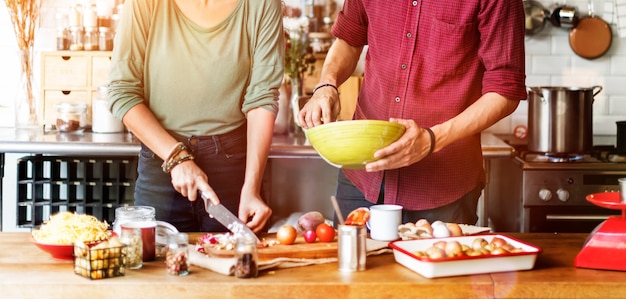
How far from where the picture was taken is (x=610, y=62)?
495cm

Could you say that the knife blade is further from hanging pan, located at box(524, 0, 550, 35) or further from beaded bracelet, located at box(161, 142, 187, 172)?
hanging pan, located at box(524, 0, 550, 35)

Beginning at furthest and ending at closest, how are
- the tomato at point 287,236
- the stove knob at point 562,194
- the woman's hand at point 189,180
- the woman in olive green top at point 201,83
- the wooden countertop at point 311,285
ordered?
1. the stove knob at point 562,194
2. the woman in olive green top at point 201,83
3. the woman's hand at point 189,180
4. the tomato at point 287,236
5. the wooden countertop at point 311,285

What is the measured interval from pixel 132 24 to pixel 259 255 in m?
1.03

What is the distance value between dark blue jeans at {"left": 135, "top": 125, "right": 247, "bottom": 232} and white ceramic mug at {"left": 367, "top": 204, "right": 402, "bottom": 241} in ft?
2.05

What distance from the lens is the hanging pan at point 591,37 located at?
4.89 m

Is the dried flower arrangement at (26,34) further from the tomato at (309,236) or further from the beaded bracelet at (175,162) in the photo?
the tomato at (309,236)

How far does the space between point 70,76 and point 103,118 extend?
1.31 ft

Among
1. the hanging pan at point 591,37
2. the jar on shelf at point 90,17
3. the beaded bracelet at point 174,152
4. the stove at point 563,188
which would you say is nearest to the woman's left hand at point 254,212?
the beaded bracelet at point 174,152

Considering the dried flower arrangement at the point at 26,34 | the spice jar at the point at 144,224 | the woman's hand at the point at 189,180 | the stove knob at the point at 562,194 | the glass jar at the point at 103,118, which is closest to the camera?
the spice jar at the point at 144,224

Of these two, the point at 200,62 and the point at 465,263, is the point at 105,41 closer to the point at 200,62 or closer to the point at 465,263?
the point at 200,62

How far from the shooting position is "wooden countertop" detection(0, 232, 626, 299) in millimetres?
2014

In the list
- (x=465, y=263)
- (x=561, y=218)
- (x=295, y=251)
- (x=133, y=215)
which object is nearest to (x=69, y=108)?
(x=133, y=215)

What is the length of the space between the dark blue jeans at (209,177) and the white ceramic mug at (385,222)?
63 cm

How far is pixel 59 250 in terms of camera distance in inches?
87.0
